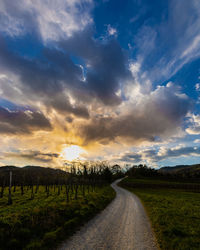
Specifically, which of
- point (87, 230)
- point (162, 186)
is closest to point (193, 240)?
point (87, 230)

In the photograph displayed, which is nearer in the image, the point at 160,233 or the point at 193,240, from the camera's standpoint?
→ the point at 193,240

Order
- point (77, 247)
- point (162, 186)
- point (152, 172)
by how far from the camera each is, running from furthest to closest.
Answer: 1. point (152, 172)
2. point (162, 186)
3. point (77, 247)

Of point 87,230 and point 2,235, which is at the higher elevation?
point 2,235

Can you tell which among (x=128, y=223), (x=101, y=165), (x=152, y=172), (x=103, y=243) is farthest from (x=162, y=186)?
(x=152, y=172)

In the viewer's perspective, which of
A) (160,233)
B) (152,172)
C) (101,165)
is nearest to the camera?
(160,233)

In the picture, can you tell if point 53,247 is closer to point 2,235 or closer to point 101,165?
point 2,235

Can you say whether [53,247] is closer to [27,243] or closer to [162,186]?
[27,243]

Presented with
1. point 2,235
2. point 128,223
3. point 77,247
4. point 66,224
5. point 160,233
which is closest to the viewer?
point 77,247

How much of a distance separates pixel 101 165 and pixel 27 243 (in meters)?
103

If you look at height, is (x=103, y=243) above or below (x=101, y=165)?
below

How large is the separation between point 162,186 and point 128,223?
70.5 meters

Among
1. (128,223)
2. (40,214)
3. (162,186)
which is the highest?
(40,214)

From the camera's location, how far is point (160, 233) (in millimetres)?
10141

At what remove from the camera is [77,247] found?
7.87 meters
